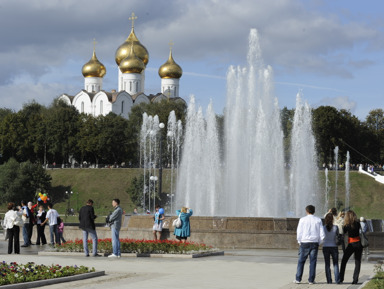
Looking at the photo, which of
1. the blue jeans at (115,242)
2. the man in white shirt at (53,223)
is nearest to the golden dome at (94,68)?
the man in white shirt at (53,223)

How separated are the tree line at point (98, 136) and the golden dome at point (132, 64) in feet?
40.7

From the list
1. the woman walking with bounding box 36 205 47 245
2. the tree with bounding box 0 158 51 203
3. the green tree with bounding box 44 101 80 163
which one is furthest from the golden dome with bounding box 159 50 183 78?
the woman walking with bounding box 36 205 47 245

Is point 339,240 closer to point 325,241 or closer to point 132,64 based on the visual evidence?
point 325,241

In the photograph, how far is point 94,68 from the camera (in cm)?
10669

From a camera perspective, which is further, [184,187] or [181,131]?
[181,131]

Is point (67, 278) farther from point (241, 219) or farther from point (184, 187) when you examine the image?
point (184, 187)

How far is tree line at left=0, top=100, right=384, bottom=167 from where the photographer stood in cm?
8494

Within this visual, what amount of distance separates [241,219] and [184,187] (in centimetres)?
1496

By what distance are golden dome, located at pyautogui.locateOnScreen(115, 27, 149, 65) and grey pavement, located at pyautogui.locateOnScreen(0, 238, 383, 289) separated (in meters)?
84.0

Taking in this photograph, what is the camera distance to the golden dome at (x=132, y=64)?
10175 centimetres

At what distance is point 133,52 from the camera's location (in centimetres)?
10306

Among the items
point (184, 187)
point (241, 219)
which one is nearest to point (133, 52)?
point (184, 187)

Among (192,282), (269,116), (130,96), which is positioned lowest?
(192,282)

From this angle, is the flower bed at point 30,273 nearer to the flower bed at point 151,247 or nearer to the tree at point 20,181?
the flower bed at point 151,247
